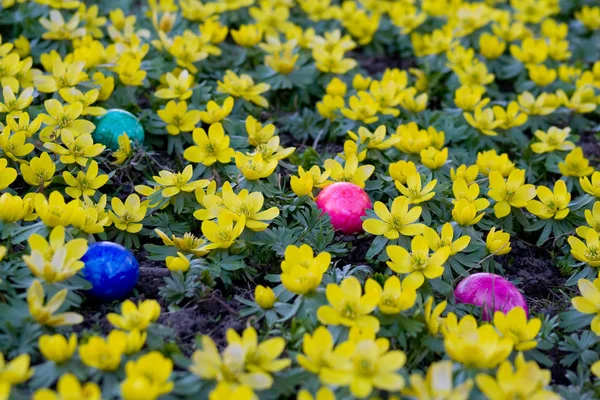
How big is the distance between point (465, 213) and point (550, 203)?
0.39 metres

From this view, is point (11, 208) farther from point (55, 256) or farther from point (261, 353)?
point (261, 353)

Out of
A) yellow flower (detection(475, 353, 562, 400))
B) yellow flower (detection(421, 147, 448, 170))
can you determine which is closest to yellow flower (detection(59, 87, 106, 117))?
yellow flower (detection(421, 147, 448, 170))

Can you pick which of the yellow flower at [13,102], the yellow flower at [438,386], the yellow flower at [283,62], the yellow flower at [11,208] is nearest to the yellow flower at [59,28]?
the yellow flower at [13,102]

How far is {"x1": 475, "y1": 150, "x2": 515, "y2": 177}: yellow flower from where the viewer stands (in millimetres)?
2725

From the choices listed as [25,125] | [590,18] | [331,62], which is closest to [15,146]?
[25,125]

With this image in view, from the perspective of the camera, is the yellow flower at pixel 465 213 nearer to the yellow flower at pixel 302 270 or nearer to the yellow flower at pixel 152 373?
the yellow flower at pixel 302 270

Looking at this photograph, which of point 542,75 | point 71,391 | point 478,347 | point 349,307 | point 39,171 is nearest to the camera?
point 71,391

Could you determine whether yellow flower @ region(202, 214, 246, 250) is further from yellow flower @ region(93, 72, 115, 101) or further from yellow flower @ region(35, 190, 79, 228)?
yellow flower @ region(93, 72, 115, 101)

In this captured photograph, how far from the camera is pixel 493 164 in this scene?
8.96 ft

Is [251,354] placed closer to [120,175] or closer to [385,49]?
[120,175]

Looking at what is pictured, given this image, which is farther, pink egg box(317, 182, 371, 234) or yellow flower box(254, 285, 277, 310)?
pink egg box(317, 182, 371, 234)

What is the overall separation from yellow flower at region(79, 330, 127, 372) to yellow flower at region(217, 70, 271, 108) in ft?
5.04

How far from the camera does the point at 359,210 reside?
96.3 inches

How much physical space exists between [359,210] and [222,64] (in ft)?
4.51
